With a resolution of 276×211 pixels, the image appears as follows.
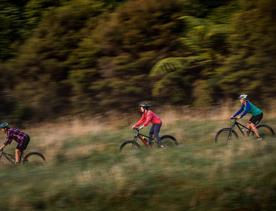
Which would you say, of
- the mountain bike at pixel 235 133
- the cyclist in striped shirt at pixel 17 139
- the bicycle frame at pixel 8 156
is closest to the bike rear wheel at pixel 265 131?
the mountain bike at pixel 235 133

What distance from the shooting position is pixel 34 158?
15.7 m

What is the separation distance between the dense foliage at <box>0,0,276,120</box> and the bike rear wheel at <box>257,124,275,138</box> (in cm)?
448

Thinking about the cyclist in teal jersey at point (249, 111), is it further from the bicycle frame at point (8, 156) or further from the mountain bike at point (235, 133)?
the bicycle frame at point (8, 156)

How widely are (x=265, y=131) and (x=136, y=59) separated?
7424 mm

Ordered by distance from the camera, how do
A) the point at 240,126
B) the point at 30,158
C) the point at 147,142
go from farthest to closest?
the point at 240,126 < the point at 147,142 < the point at 30,158

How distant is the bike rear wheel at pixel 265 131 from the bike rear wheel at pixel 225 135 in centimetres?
72

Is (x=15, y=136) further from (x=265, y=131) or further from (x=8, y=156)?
(x=265, y=131)

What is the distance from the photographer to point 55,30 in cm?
2323

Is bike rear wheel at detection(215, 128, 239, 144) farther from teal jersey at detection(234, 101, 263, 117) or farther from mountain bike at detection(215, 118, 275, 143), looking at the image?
teal jersey at detection(234, 101, 263, 117)

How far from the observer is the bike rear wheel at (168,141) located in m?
16.1

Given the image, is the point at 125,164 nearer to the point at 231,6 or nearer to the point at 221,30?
the point at 221,30

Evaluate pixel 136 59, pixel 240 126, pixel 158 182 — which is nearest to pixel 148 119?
pixel 240 126

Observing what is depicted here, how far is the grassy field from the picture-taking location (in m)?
11.1

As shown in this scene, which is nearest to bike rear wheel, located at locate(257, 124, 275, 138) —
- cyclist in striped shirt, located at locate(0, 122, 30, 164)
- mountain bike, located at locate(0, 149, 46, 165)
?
mountain bike, located at locate(0, 149, 46, 165)
